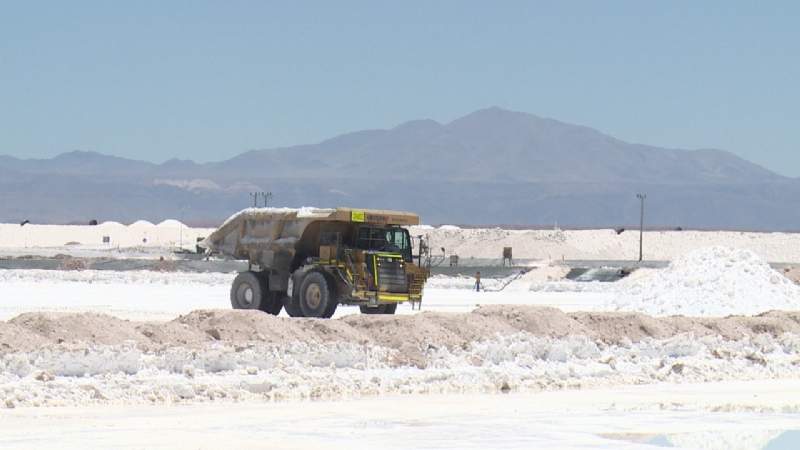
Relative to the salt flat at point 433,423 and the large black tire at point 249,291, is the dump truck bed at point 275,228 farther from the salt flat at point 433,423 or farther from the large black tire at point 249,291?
the salt flat at point 433,423

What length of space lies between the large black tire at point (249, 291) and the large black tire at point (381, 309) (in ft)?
6.87

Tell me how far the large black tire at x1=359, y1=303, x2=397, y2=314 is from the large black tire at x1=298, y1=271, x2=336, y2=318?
1.54 metres

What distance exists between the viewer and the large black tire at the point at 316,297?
92.9 feet

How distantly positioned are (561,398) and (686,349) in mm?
5106

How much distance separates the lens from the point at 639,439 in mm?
13750

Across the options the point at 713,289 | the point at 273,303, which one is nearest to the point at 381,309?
the point at 273,303

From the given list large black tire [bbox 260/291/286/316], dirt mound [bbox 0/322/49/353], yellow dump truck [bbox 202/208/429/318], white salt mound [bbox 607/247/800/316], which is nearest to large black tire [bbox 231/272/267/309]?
yellow dump truck [bbox 202/208/429/318]

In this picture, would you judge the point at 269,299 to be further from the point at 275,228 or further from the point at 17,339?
the point at 17,339

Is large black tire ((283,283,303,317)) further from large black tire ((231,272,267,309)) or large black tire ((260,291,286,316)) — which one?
large black tire ((231,272,267,309))

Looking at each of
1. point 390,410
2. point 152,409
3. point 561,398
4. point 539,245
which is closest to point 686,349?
point 561,398

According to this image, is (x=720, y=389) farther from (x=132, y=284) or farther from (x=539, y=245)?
(x=539, y=245)

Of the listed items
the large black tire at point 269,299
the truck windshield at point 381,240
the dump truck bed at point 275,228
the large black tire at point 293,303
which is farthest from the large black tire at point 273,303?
the truck windshield at point 381,240

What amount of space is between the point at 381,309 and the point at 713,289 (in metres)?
7.94

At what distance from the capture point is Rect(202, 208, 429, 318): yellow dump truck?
28.5 meters
